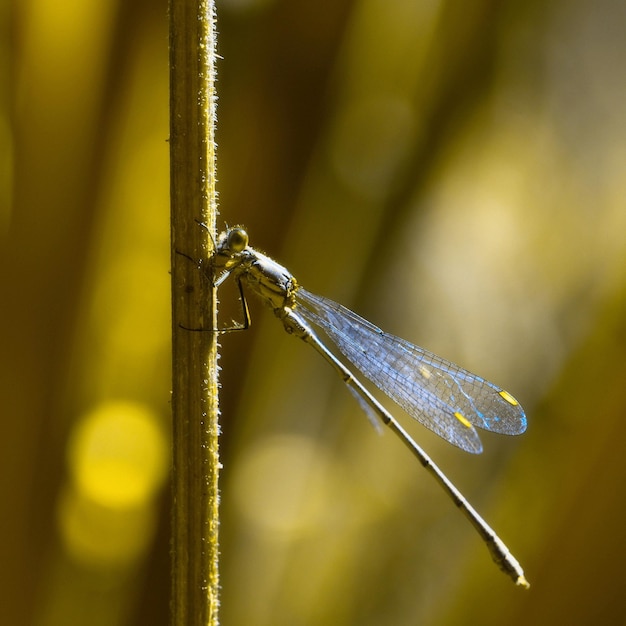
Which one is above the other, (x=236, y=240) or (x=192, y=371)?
(x=236, y=240)

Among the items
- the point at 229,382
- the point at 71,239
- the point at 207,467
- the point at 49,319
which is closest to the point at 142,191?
the point at 71,239

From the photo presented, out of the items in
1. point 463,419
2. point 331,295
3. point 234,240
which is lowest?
point 463,419

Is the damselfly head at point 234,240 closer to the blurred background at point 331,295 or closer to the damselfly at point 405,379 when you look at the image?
the damselfly at point 405,379

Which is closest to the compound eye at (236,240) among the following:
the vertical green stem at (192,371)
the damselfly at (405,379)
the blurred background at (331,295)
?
the damselfly at (405,379)

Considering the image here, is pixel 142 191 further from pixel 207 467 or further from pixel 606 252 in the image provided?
pixel 606 252

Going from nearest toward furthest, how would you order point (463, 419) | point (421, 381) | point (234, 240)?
point (234, 240), point (463, 419), point (421, 381)

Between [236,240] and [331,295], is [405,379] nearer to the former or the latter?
[331,295]

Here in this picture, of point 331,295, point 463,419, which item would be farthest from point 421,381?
point 331,295
